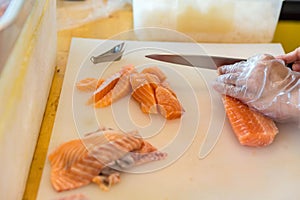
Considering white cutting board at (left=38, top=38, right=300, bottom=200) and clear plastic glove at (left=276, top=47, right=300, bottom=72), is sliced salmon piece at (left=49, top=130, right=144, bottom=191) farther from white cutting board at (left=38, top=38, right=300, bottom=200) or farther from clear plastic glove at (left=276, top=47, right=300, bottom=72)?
clear plastic glove at (left=276, top=47, right=300, bottom=72)

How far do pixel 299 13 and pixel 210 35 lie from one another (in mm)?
287

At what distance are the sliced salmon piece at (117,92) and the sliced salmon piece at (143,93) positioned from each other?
0.05 feet

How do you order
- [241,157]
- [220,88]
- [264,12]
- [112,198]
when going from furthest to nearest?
[264,12] → [220,88] → [241,157] → [112,198]

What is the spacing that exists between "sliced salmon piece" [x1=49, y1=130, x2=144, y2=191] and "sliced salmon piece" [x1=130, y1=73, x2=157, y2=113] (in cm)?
11

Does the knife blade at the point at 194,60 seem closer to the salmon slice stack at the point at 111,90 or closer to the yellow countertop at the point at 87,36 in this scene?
the salmon slice stack at the point at 111,90

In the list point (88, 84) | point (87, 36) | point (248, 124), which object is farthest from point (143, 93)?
point (87, 36)

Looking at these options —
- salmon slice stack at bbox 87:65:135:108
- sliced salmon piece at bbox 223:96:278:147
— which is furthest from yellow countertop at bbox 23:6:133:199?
sliced salmon piece at bbox 223:96:278:147

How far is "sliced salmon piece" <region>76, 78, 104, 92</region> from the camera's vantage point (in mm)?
1144

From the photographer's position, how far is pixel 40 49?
1035 millimetres

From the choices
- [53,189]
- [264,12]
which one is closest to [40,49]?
[53,189]

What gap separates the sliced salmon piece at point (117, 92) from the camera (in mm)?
1111

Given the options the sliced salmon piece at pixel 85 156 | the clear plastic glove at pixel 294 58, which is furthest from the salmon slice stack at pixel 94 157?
the clear plastic glove at pixel 294 58

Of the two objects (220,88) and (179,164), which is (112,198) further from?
(220,88)

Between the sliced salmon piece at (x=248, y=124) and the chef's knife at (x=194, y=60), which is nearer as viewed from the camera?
the sliced salmon piece at (x=248, y=124)
